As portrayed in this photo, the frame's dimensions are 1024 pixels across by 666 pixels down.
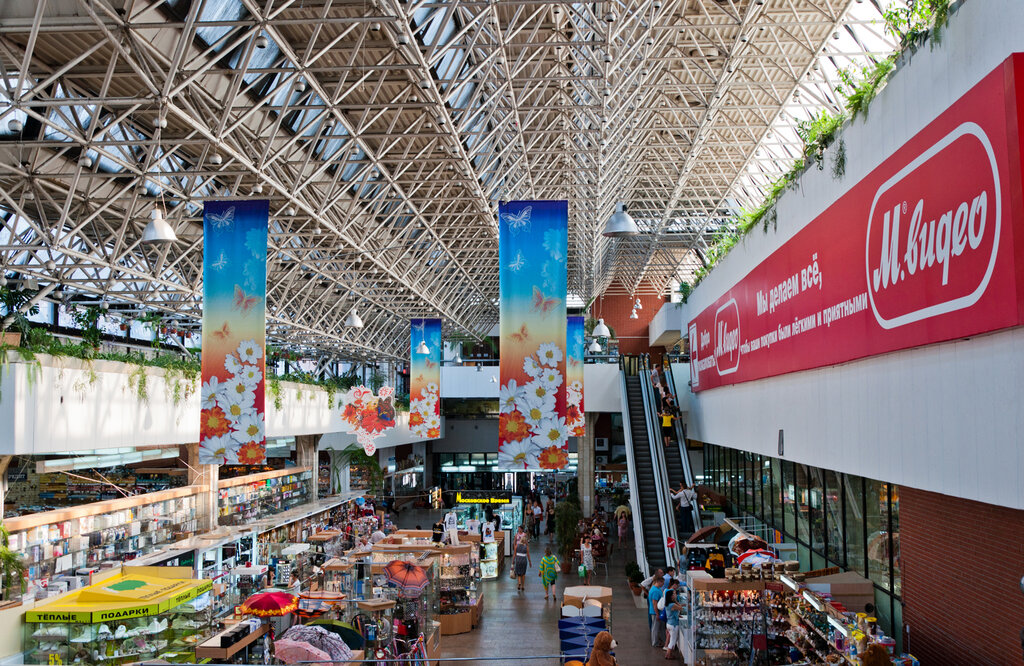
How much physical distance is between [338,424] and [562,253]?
69.3 ft

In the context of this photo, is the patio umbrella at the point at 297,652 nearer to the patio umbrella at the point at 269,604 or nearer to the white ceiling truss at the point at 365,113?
the patio umbrella at the point at 269,604

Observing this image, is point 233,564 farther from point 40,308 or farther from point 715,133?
point 715,133

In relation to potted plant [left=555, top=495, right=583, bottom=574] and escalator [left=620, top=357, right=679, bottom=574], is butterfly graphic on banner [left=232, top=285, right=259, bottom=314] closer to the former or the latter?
escalator [left=620, top=357, right=679, bottom=574]

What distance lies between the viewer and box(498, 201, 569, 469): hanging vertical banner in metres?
10.4

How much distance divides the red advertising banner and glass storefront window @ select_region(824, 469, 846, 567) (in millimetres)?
1906

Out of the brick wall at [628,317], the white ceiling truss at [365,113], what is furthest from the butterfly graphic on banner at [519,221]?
the brick wall at [628,317]

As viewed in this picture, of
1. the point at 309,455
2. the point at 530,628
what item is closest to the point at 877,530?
the point at 530,628

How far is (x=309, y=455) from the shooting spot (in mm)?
29062

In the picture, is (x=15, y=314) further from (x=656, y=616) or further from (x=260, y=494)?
(x=656, y=616)

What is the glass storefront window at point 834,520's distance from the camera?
12180 millimetres

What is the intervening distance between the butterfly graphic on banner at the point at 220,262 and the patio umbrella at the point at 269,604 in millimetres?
4411

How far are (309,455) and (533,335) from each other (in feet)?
66.5

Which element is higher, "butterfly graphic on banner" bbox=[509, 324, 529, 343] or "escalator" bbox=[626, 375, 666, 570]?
"butterfly graphic on banner" bbox=[509, 324, 529, 343]

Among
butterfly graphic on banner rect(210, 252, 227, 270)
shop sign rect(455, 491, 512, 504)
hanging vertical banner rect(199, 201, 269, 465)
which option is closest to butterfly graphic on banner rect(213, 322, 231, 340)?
hanging vertical banner rect(199, 201, 269, 465)
